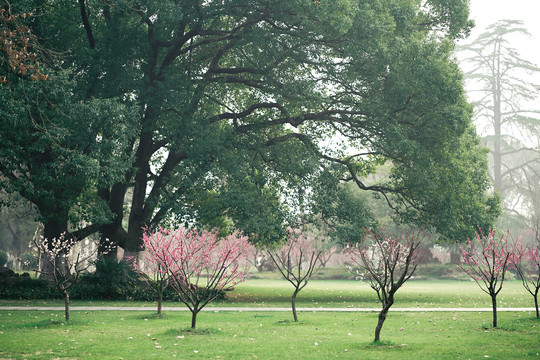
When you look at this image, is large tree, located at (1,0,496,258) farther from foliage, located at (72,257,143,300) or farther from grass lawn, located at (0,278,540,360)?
grass lawn, located at (0,278,540,360)

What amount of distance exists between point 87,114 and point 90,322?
A: 8682mm

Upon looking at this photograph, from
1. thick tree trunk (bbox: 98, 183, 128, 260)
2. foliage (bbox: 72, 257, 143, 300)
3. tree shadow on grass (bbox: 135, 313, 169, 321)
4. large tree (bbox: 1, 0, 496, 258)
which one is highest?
large tree (bbox: 1, 0, 496, 258)

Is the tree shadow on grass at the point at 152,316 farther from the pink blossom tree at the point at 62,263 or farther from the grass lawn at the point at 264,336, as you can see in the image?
the pink blossom tree at the point at 62,263

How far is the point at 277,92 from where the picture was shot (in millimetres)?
24594

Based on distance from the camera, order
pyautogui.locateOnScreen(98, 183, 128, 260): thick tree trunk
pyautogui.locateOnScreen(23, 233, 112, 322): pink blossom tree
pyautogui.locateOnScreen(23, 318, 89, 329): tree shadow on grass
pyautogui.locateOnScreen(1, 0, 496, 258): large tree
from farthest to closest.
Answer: pyautogui.locateOnScreen(98, 183, 128, 260): thick tree trunk → pyautogui.locateOnScreen(1, 0, 496, 258): large tree → pyautogui.locateOnScreen(23, 233, 112, 322): pink blossom tree → pyautogui.locateOnScreen(23, 318, 89, 329): tree shadow on grass

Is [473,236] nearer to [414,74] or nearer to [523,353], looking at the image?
→ [414,74]

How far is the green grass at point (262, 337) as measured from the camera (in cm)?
983

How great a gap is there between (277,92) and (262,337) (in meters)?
14.7

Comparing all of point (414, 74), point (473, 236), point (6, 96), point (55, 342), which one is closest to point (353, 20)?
point (414, 74)

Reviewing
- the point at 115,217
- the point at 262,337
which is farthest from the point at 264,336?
the point at 115,217

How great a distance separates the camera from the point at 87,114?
2006 cm

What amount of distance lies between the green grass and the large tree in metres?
7.51

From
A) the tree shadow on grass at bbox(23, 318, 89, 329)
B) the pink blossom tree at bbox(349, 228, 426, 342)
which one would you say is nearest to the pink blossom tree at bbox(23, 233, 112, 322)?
the tree shadow on grass at bbox(23, 318, 89, 329)

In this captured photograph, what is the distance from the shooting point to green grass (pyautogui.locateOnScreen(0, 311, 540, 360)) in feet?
32.2
